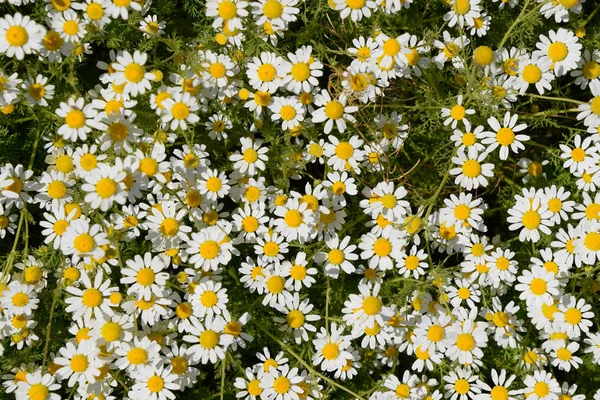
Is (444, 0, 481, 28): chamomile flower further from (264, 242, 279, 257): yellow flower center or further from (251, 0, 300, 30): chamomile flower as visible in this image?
(264, 242, 279, 257): yellow flower center

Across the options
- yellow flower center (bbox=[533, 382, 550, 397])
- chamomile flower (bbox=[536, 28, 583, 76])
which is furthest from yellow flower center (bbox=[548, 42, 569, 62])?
yellow flower center (bbox=[533, 382, 550, 397])

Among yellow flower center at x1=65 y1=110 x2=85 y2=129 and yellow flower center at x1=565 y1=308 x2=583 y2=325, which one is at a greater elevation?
yellow flower center at x1=65 y1=110 x2=85 y2=129

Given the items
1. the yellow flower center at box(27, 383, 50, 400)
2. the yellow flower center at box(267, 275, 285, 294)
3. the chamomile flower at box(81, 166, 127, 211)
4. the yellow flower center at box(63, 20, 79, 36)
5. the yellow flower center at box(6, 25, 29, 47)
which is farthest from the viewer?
the yellow flower center at box(267, 275, 285, 294)

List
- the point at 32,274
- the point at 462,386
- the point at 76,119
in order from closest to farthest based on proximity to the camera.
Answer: the point at 76,119 → the point at 32,274 → the point at 462,386

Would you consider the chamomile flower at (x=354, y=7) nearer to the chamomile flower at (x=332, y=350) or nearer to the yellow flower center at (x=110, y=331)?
the chamomile flower at (x=332, y=350)

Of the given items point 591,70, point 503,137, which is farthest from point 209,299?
point 591,70

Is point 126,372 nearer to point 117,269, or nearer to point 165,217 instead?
point 117,269

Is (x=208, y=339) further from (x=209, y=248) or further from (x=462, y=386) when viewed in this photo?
(x=462, y=386)

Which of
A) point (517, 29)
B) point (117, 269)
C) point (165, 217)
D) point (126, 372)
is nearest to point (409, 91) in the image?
point (517, 29)
